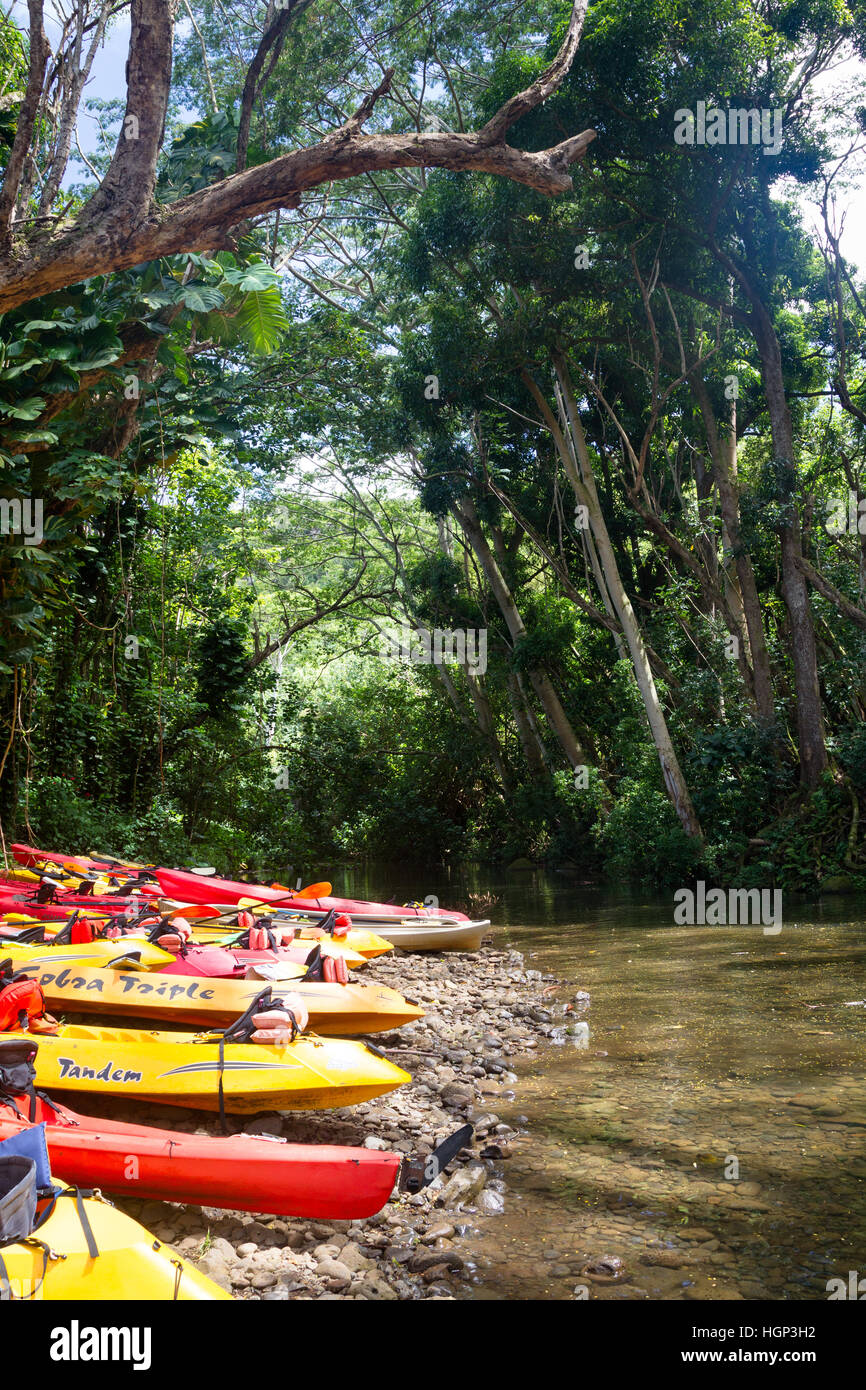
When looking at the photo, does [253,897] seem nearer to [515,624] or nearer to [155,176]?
[155,176]

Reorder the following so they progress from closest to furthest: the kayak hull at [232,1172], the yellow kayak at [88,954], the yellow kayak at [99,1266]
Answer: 1. the yellow kayak at [99,1266]
2. the kayak hull at [232,1172]
3. the yellow kayak at [88,954]

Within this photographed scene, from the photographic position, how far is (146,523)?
46.7 ft

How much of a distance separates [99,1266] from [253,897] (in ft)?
24.7

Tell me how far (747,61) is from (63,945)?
12657 millimetres

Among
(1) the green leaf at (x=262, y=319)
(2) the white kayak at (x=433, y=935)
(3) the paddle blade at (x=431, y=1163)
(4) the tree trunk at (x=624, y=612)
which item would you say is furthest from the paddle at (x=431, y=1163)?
(4) the tree trunk at (x=624, y=612)

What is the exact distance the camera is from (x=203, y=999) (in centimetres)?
561

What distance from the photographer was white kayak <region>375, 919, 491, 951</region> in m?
9.75

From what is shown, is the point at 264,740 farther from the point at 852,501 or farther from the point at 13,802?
the point at 852,501

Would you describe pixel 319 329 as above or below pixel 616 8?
below
